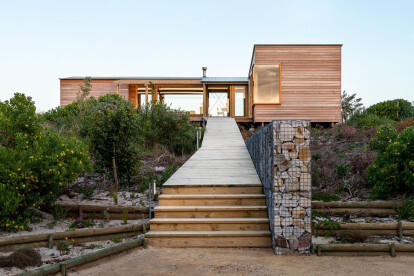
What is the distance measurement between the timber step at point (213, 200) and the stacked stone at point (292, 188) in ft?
3.64

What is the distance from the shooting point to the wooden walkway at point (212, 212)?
4684 mm

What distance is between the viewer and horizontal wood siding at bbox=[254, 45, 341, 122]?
52.1 ft

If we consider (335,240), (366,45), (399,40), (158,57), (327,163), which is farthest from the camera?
(158,57)

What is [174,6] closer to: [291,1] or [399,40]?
[291,1]

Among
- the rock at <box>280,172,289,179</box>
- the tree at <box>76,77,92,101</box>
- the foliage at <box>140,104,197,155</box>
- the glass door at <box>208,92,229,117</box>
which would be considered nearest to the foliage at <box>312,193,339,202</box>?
the rock at <box>280,172,289,179</box>

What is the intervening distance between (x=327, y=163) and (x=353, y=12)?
559cm

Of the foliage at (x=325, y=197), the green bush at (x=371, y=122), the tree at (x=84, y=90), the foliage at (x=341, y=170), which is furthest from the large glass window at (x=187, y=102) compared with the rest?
the foliage at (x=325, y=197)

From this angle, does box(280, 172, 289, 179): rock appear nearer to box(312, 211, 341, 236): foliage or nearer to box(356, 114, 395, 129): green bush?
box(312, 211, 341, 236): foliage

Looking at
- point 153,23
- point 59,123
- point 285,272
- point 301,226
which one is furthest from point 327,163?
point 59,123

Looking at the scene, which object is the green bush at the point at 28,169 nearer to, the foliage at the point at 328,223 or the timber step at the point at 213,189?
the timber step at the point at 213,189

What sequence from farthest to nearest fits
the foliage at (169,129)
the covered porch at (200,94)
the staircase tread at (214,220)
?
1. the covered porch at (200,94)
2. the foliage at (169,129)
3. the staircase tread at (214,220)

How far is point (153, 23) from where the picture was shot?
44.4ft

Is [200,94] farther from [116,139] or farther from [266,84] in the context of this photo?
[116,139]

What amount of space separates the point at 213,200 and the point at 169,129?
736 cm
